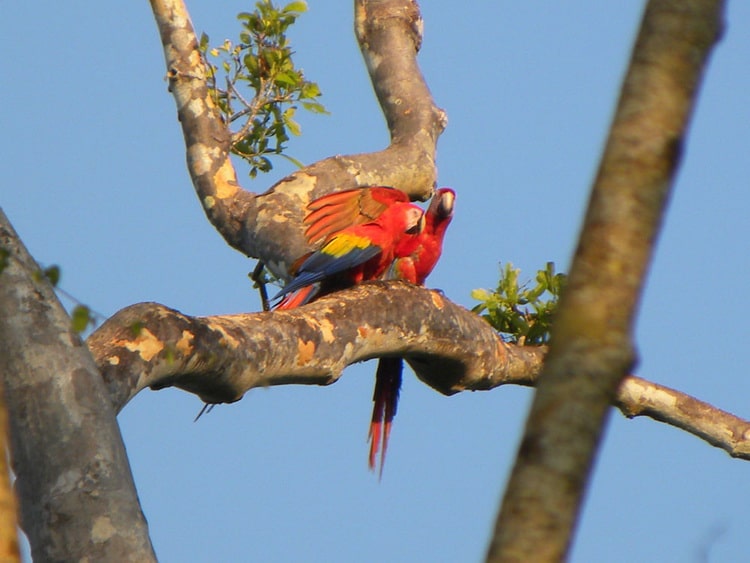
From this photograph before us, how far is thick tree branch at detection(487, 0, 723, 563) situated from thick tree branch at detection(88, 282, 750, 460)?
88cm

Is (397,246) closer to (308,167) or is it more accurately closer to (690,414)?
(308,167)

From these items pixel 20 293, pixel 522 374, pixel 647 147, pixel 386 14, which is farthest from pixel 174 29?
pixel 647 147

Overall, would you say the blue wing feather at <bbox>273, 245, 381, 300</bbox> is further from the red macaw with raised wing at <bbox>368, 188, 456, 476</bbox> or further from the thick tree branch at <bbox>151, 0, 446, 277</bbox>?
the red macaw with raised wing at <bbox>368, 188, 456, 476</bbox>

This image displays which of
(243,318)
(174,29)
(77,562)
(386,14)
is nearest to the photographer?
(77,562)

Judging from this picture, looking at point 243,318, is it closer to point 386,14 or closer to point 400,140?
point 400,140

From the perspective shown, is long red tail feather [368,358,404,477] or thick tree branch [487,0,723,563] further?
long red tail feather [368,358,404,477]

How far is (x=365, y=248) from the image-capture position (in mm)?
4652

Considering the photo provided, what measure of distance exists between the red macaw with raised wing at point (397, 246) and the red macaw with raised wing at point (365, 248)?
0.07 ft

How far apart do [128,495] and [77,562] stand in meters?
0.15

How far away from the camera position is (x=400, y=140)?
17.1 ft

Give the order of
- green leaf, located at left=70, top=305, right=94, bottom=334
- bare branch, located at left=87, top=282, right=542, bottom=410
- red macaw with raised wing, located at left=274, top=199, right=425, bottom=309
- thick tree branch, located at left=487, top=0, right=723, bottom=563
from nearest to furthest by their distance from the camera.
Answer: thick tree branch, located at left=487, top=0, right=723, bottom=563 → green leaf, located at left=70, top=305, right=94, bottom=334 → bare branch, located at left=87, top=282, right=542, bottom=410 → red macaw with raised wing, located at left=274, top=199, right=425, bottom=309

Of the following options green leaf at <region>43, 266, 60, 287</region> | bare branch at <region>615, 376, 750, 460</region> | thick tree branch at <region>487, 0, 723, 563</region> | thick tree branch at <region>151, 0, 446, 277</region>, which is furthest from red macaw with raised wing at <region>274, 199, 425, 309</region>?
thick tree branch at <region>487, 0, 723, 563</region>

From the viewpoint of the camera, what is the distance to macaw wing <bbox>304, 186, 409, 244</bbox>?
4.59 metres

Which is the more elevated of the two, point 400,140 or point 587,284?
point 400,140
